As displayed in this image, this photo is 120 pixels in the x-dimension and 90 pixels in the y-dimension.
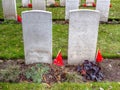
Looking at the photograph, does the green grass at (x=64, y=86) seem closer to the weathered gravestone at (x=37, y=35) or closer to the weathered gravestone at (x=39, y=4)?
the weathered gravestone at (x=37, y=35)

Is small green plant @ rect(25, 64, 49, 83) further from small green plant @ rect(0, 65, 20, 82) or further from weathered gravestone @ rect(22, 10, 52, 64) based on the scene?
weathered gravestone @ rect(22, 10, 52, 64)

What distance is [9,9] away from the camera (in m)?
8.09

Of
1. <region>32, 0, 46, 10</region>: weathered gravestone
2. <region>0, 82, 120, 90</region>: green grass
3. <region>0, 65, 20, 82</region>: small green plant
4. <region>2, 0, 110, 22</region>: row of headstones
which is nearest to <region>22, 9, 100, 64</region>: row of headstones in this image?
<region>0, 65, 20, 82</region>: small green plant

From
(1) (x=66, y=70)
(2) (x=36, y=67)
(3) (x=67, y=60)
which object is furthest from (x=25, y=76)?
(3) (x=67, y=60)

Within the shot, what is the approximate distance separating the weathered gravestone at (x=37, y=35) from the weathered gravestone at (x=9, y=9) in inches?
143

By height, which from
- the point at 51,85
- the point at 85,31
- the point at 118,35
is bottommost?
the point at 51,85

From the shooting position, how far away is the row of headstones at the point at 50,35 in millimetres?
4531

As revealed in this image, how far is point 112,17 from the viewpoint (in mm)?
8742

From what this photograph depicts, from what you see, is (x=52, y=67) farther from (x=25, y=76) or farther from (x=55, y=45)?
(x=55, y=45)

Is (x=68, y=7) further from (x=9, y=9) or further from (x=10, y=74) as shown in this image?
(x=10, y=74)

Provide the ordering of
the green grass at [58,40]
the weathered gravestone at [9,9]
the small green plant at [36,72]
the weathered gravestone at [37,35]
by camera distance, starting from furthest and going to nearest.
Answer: the weathered gravestone at [9,9]
the green grass at [58,40]
the weathered gravestone at [37,35]
the small green plant at [36,72]

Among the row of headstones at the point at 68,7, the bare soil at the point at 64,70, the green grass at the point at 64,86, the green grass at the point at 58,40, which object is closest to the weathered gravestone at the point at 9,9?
the row of headstones at the point at 68,7

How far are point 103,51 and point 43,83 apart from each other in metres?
2.21

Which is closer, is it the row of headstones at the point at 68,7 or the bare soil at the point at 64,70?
the bare soil at the point at 64,70
